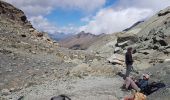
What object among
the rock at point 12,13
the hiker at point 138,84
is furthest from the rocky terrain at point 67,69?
the rock at point 12,13

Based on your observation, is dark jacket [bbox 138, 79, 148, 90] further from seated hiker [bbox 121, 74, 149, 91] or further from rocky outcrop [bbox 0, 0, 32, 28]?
rocky outcrop [bbox 0, 0, 32, 28]

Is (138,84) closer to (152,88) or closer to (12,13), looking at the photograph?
(152,88)

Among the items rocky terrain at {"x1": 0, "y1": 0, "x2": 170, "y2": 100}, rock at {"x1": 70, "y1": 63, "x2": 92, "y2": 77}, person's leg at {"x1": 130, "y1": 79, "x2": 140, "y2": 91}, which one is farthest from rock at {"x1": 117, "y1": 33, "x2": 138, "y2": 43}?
person's leg at {"x1": 130, "y1": 79, "x2": 140, "y2": 91}

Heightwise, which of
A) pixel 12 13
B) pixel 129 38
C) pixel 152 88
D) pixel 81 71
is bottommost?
pixel 152 88

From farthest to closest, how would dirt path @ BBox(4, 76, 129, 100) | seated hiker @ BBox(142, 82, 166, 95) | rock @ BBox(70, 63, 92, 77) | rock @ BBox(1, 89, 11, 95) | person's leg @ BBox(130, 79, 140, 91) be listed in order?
rock @ BBox(70, 63, 92, 77), rock @ BBox(1, 89, 11, 95), person's leg @ BBox(130, 79, 140, 91), seated hiker @ BBox(142, 82, 166, 95), dirt path @ BBox(4, 76, 129, 100)

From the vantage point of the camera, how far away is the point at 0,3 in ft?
217

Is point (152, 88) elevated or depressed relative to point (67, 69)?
depressed

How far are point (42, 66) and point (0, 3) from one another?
3197 cm

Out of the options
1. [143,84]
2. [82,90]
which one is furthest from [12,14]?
[143,84]

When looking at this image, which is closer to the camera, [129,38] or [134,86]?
[134,86]

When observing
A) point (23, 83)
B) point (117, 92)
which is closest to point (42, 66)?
point (23, 83)

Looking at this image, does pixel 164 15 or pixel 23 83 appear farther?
pixel 164 15

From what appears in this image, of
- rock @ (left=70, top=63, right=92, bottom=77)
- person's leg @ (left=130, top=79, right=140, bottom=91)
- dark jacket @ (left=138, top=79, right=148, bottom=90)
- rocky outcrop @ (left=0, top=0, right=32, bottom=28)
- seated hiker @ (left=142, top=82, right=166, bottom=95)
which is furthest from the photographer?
rocky outcrop @ (left=0, top=0, right=32, bottom=28)

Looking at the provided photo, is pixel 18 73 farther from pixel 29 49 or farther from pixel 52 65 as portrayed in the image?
pixel 29 49
